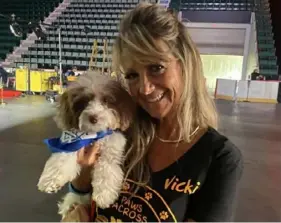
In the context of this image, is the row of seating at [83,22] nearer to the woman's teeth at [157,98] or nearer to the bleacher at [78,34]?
the bleacher at [78,34]

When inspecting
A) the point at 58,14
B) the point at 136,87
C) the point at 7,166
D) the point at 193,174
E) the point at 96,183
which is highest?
the point at 58,14

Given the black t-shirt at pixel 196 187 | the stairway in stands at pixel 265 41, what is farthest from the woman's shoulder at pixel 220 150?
the stairway in stands at pixel 265 41

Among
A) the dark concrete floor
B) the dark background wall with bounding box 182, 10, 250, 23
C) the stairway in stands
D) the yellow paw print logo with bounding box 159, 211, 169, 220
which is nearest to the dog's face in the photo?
the yellow paw print logo with bounding box 159, 211, 169, 220

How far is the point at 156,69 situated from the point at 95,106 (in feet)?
1.00

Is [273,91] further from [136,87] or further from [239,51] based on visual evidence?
[136,87]

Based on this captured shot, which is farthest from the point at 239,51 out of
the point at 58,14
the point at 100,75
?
the point at 100,75

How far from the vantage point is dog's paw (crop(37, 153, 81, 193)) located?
4.02 feet

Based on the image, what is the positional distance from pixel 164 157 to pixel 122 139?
0.26m

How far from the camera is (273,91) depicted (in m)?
11.9

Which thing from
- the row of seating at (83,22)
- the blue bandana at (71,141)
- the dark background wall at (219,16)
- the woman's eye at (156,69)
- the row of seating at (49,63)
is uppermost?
the dark background wall at (219,16)

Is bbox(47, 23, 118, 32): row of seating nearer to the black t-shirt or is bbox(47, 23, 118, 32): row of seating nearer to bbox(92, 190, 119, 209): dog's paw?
bbox(92, 190, 119, 209): dog's paw

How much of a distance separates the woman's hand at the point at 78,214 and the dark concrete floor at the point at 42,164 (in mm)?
1654

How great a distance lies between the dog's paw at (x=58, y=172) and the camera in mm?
1226

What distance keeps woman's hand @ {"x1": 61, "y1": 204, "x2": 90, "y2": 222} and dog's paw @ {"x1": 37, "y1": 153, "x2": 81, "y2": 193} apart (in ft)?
0.33
